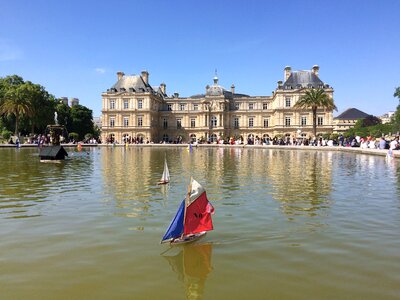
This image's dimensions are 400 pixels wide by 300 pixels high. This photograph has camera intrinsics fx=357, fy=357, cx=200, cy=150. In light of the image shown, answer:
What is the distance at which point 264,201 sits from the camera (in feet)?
35.0

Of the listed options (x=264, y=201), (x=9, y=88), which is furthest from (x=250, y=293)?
(x=9, y=88)

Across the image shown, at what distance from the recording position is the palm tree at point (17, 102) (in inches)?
2138

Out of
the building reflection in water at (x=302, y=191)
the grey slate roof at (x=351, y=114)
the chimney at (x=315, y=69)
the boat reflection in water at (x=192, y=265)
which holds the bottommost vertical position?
the boat reflection in water at (x=192, y=265)

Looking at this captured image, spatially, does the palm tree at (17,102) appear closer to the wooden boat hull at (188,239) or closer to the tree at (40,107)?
the tree at (40,107)

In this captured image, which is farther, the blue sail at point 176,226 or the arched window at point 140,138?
the arched window at point 140,138

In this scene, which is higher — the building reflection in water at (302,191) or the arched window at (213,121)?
the arched window at (213,121)

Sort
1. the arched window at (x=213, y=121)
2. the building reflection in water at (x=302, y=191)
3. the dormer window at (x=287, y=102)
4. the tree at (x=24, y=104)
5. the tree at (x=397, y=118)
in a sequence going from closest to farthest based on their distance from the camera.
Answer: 1. the building reflection in water at (x=302, y=191)
2. the tree at (x=24, y=104)
3. the tree at (x=397, y=118)
4. the dormer window at (x=287, y=102)
5. the arched window at (x=213, y=121)

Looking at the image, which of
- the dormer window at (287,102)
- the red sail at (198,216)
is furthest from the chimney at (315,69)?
the red sail at (198,216)

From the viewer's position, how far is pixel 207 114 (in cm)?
7938

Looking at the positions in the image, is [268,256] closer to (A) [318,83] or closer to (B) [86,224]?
(B) [86,224]

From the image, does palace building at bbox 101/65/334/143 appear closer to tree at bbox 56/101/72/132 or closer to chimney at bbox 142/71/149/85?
chimney at bbox 142/71/149/85

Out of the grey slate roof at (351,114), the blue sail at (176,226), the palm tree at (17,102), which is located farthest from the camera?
the grey slate roof at (351,114)

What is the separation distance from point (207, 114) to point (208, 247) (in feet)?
241

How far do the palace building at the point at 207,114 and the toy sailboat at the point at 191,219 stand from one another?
→ 6914 centimetres
